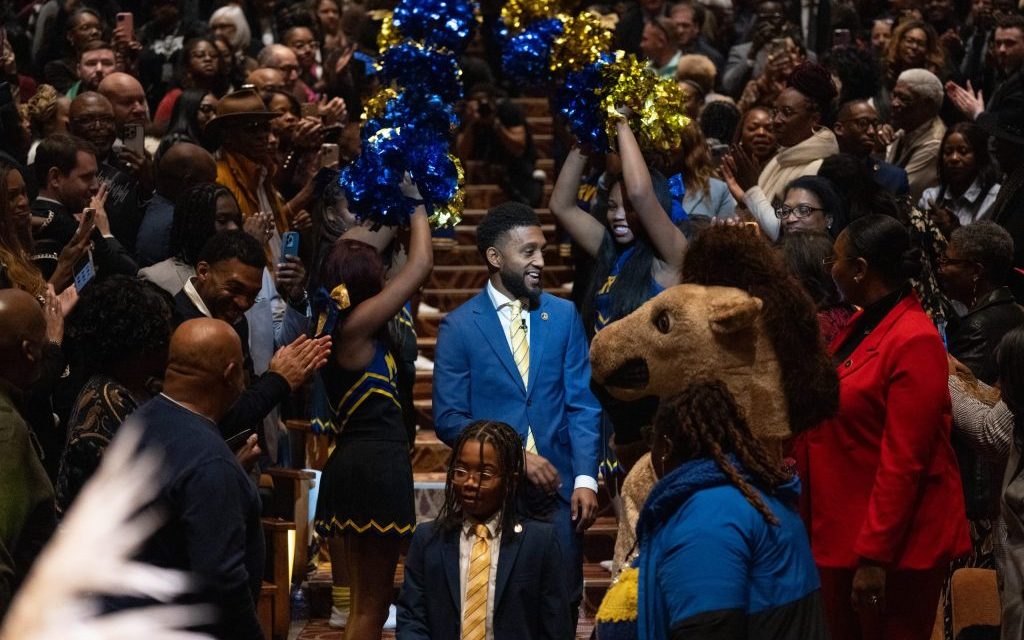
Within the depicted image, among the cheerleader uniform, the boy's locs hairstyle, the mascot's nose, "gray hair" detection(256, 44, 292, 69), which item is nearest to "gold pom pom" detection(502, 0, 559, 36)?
the cheerleader uniform

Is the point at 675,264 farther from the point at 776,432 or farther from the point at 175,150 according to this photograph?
the point at 175,150

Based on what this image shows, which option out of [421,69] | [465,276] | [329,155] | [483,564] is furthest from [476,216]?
[483,564]

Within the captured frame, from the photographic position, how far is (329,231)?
671cm

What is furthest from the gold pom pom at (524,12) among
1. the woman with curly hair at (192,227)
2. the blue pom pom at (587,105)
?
the woman with curly hair at (192,227)

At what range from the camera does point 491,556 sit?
4.17 meters

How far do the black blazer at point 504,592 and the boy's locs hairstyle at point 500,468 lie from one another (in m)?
0.05

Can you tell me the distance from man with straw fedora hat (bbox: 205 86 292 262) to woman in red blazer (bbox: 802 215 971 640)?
11.4ft

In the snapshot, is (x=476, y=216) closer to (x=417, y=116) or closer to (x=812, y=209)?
(x=812, y=209)

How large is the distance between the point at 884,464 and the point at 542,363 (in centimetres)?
148

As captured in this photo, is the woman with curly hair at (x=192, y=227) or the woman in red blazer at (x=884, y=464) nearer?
the woman in red blazer at (x=884, y=464)

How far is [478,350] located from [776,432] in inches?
83.0

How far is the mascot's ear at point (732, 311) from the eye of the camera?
2.96 metres

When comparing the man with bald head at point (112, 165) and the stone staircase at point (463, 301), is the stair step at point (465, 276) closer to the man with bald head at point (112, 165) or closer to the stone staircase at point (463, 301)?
the stone staircase at point (463, 301)

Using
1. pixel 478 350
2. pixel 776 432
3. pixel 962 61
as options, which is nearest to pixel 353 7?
pixel 962 61
